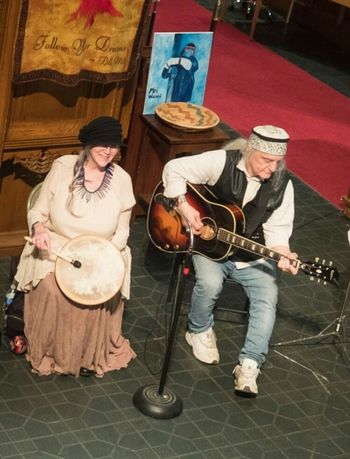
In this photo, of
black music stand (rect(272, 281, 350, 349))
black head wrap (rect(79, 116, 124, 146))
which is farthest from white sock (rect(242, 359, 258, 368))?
black head wrap (rect(79, 116, 124, 146))

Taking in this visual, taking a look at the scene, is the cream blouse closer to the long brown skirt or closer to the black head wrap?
the long brown skirt

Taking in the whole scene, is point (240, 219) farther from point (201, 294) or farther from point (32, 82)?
point (32, 82)

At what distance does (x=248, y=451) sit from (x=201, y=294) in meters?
0.99

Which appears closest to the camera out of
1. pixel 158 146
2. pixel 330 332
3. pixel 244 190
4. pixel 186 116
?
pixel 244 190

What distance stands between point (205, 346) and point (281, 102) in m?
5.17

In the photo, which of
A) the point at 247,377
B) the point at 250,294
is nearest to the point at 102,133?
the point at 250,294

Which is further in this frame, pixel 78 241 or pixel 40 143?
pixel 40 143

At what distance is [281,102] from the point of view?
35.9 ft

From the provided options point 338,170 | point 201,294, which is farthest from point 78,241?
point 338,170

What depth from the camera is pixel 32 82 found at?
245 inches

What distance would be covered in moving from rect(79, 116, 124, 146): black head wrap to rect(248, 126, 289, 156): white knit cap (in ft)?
2.57

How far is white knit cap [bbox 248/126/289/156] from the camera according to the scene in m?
5.79

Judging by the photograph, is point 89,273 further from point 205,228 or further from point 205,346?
point 205,346

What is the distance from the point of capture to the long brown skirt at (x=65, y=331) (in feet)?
18.7
